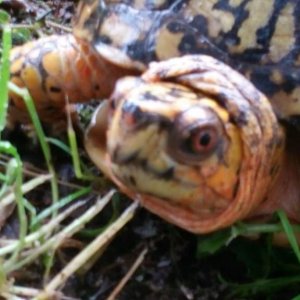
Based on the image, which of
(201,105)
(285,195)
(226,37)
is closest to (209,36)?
(226,37)

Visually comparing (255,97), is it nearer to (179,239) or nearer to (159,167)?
(159,167)

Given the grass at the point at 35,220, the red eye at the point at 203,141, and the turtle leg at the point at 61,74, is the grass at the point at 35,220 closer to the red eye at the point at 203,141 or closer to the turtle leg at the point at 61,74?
the turtle leg at the point at 61,74

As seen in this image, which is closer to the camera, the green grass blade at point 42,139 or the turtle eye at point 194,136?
the turtle eye at point 194,136

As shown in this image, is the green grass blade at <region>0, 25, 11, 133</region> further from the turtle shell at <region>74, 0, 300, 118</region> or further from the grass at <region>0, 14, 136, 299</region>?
the turtle shell at <region>74, 0, 300, 118</region>

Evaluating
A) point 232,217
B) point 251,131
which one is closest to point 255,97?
point 251,131

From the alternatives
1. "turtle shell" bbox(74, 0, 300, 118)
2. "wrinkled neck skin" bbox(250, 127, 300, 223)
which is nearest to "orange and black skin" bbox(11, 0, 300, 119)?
"turtle shell" bbox(74, 0, 300, 118)

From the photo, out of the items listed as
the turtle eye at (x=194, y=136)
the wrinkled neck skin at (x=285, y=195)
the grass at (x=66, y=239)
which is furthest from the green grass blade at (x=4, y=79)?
the wrinkled neck skin at (x=285, y=195)

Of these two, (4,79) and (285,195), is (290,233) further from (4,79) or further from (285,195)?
(4,79)
